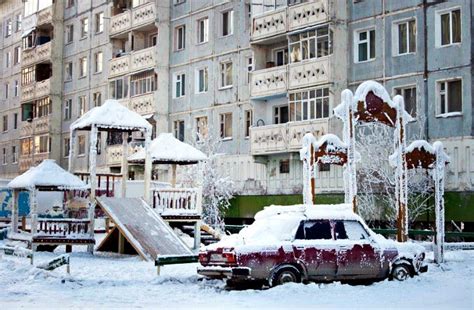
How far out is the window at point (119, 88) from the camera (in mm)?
49938

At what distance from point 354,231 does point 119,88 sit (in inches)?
1374

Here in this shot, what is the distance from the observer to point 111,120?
87.9 feet

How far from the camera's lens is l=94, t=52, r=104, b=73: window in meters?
55.1

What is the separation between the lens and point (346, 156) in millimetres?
23344

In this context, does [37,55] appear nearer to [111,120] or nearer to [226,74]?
[226,74]

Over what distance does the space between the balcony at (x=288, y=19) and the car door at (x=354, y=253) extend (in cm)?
2025

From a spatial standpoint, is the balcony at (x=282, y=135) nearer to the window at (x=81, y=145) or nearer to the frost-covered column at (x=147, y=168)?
the frost-covered column at (x=147, y=168)

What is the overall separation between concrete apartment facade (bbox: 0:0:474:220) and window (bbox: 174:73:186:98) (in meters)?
0.09

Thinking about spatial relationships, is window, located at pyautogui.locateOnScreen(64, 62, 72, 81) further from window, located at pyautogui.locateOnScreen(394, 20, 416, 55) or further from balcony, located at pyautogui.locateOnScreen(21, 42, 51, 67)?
window, located at pyautogui.locateOnScreen(394, 20, 416, 55)

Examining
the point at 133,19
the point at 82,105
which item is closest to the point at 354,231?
the point at 133,19

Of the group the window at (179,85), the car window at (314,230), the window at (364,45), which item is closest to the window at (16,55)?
the window at (179,85)

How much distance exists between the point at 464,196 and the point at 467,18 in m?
6.85

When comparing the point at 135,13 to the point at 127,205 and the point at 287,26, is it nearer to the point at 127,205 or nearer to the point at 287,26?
the point at 287,26

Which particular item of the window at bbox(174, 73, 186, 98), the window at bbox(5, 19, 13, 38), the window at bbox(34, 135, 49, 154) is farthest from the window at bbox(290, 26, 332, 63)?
the window at bbox(5, 19, 13, 38)
